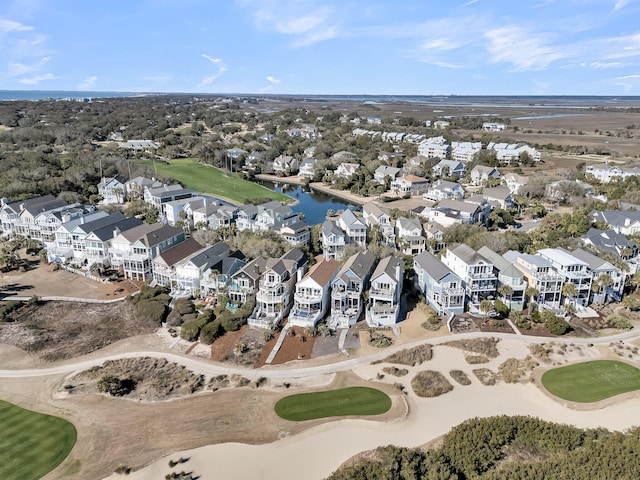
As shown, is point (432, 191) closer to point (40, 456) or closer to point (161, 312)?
point (161, 312)

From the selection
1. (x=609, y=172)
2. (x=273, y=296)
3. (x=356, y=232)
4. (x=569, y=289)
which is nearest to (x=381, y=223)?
(x=356, y=232)

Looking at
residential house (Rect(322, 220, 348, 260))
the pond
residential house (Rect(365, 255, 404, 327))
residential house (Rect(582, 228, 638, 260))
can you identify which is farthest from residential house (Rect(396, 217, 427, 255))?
residential house (Rect(582, 228, 638, 260))

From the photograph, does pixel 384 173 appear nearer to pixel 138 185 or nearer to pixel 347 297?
pixel 138 185

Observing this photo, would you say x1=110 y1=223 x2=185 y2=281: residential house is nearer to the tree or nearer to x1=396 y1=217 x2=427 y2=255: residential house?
x1=396 y1=217 x2=427 y2=255: residential house

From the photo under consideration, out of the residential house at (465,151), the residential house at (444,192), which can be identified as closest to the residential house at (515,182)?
the residential house at (444,192)

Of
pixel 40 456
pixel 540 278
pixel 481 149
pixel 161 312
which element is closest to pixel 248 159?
pixel 481 149
